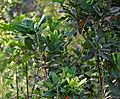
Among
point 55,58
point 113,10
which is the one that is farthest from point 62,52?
point 113,10

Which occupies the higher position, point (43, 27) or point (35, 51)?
point (43, 27)

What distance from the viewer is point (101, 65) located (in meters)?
2.21

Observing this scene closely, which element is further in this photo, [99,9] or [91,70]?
[91,70]

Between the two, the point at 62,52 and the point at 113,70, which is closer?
the point at 113,70

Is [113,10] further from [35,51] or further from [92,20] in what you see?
[35,51]

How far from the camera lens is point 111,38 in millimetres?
2105

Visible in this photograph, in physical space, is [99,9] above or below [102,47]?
above

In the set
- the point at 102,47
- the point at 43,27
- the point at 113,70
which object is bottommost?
the point at 113,70

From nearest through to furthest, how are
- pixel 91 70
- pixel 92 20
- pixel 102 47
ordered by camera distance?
pixel 102 47 < pixel 92 20 < pixel 91 70

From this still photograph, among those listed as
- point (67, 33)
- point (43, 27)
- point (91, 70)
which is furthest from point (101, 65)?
point (43, 27)

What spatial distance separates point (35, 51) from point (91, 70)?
1.48 feet

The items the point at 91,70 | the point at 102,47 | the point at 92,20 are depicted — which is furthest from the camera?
the point at 91,70

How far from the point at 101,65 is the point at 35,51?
16.6 inches

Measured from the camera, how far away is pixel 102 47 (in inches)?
78.2
